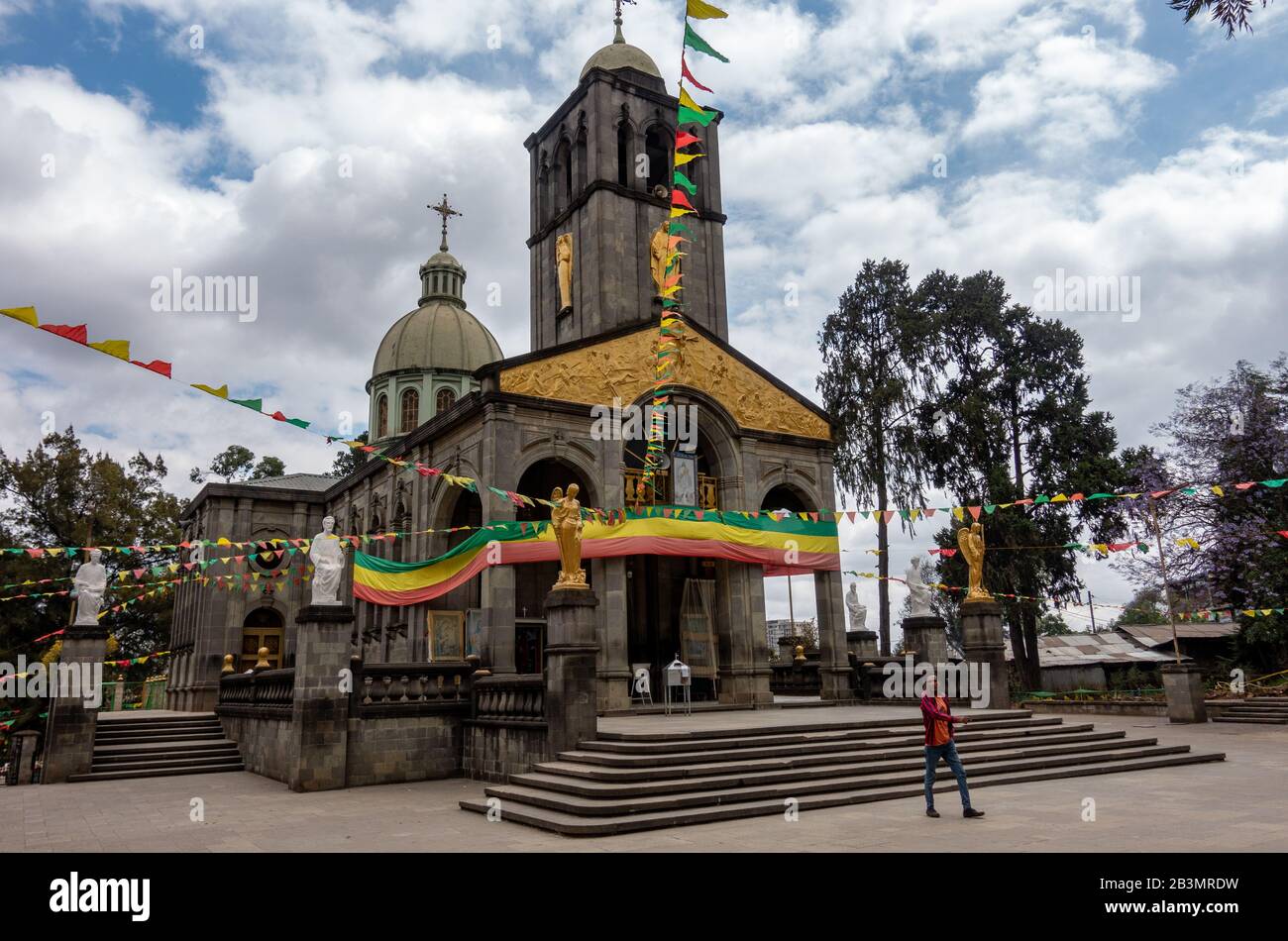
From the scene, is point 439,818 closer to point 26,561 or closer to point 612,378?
point 612,378

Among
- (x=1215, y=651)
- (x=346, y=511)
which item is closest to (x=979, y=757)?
(x=346, y=511)

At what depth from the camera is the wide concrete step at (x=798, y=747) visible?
1195 centimetres

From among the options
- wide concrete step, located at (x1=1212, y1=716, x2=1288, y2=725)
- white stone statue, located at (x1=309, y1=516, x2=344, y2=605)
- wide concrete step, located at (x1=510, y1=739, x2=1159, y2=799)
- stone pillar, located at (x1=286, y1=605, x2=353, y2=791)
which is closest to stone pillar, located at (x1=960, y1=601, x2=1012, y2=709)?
wide concrete step, located at (x1=510, y1=739, x2=1159, y2=799)

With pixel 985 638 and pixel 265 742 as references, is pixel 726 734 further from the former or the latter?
pixel 265 742

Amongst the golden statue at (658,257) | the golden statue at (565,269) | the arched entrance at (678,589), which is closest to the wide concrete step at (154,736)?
the arched entrance at (678,589)

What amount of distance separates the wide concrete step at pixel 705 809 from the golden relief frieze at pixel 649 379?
11.3m

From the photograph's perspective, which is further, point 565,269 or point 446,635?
point 565,269

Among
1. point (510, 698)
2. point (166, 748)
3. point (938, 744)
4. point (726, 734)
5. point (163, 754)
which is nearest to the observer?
point (938, 744)

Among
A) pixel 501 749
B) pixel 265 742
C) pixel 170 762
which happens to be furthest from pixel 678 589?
pixel 170 762

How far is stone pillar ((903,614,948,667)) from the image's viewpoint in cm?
2150

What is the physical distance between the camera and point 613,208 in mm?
25203

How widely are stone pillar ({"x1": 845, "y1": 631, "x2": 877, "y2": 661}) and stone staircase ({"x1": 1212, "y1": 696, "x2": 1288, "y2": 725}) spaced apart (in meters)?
8.99

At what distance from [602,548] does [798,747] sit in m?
7.89
